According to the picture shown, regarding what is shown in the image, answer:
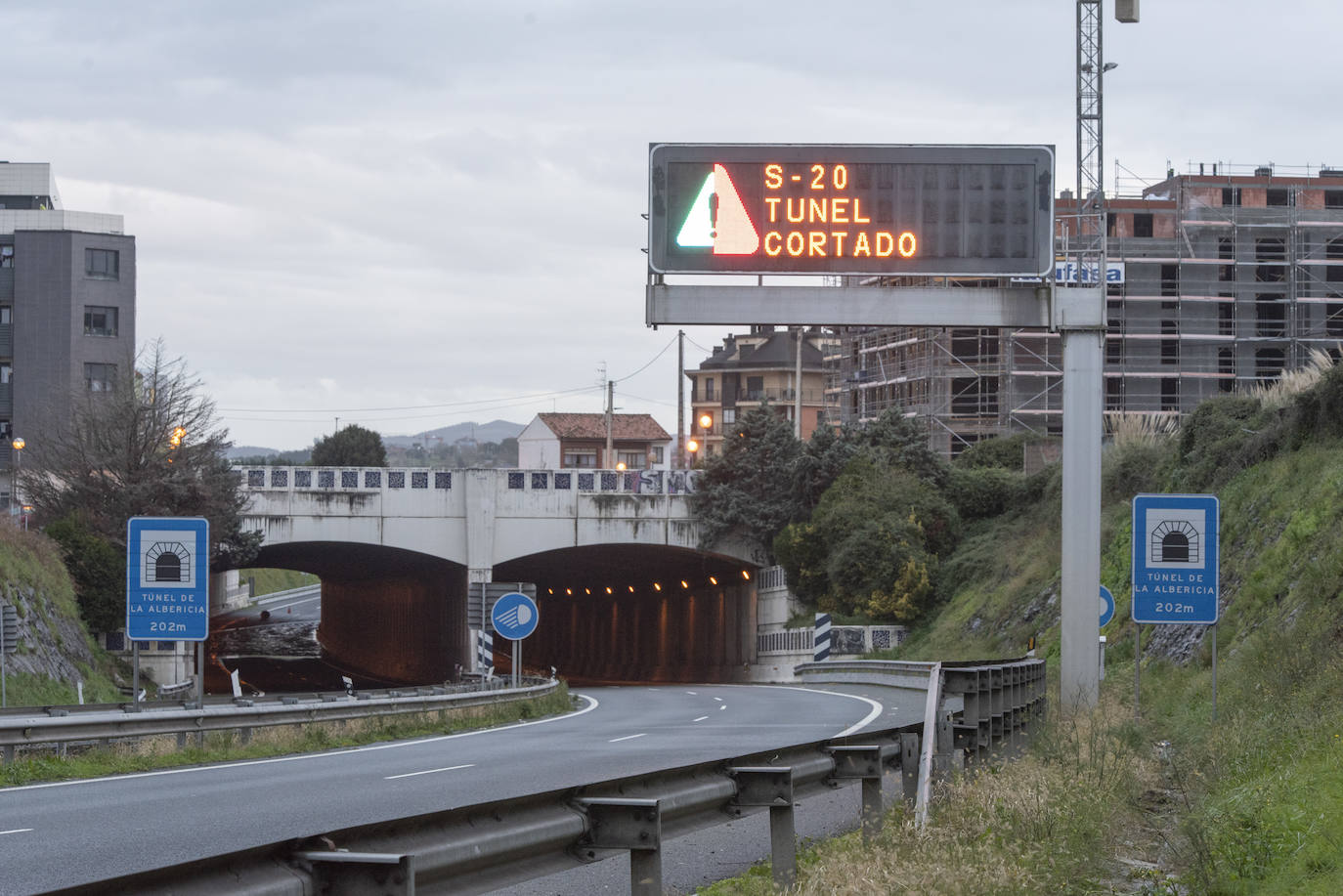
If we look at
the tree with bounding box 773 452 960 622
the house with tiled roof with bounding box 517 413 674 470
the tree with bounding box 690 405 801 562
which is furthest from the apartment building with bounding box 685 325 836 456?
the tree with bounding box 773 452 960 622

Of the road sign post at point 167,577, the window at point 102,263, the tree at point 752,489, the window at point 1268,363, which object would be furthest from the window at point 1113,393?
the road sign post at point 167,577

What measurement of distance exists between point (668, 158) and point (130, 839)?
43.0ft

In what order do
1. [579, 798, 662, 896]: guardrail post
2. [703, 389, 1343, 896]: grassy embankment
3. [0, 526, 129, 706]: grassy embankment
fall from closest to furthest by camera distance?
1. [579, 798, 662, 896]: guardrail post
2. [703, 389, 1343, 896]: grassy embankment
3. [0, 526, 129, 706]: grassy embankment

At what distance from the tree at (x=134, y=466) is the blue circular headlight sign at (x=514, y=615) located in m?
20.3

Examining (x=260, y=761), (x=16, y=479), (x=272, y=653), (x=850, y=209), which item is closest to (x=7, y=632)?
(x=260, y=761)

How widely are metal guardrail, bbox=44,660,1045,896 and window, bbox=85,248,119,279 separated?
77644mm

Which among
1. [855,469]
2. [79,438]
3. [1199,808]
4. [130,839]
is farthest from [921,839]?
[855,469]

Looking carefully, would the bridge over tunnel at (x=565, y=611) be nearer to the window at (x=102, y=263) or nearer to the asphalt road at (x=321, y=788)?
the window at (x=102, y=263)

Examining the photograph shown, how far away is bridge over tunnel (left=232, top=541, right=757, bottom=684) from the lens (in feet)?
219

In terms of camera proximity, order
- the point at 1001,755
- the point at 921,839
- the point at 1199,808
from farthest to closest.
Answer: the point at 1001,755 < the point at 1199,808 < the point at 921,839

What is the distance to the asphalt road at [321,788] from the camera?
34.0 ft

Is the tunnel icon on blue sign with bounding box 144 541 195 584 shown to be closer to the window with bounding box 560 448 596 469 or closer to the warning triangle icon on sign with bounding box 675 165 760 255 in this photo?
the warning triangle icon on sign with bounding box 675 165 760 255

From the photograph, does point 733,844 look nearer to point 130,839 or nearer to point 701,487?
point 130,839

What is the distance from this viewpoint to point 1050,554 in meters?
48.0
